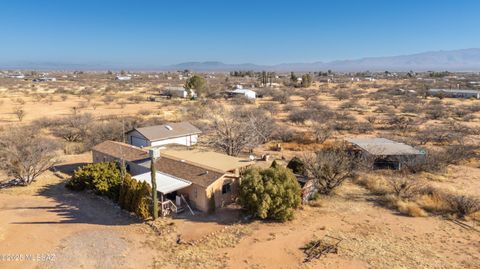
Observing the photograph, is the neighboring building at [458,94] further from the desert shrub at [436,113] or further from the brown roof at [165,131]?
the brown roof at [165,131]

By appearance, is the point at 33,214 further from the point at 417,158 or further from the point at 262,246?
the point at 417,158

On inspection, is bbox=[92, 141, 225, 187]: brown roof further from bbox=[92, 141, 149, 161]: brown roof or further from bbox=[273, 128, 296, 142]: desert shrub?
bbox=[273, 128, 296, 142]: desert shrub

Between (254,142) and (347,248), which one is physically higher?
→ (254,142)

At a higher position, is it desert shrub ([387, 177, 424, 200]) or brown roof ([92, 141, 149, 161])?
brown roof ([92, 141, 149, 161])

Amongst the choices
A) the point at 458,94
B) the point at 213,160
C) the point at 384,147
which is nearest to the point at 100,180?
the point at 213,160

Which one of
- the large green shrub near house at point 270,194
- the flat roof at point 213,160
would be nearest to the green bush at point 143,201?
the flat roof at point 213,160

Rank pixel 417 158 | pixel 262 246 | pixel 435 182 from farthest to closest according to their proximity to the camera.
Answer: pixel 417 158, pixel 435 182, pixel 262 246

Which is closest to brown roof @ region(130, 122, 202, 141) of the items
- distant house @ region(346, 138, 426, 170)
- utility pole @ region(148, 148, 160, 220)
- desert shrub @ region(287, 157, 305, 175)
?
desert shrub @ region(287, 157, 305, 175)

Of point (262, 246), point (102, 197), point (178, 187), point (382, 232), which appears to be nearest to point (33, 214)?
point (102, 197)
